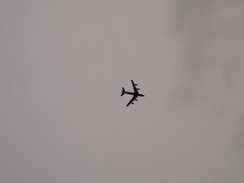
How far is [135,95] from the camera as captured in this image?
101m
